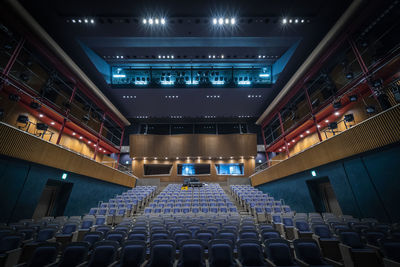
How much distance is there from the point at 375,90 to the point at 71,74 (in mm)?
16384

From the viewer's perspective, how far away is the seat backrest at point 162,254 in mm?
2873

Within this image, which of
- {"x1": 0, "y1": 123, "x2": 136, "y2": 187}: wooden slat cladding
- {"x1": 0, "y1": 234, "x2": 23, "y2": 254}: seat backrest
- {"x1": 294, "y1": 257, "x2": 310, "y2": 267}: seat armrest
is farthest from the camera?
{"x1": 0, "y1": 123, "x2": 136, "y2": 187}: wooden slat cladding

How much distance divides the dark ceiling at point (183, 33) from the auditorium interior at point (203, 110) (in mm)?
70

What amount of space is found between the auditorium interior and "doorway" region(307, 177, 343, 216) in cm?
5

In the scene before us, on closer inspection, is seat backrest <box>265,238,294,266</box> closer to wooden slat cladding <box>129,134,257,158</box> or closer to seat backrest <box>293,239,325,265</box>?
seat backrest <box>293,239,325,265</box>

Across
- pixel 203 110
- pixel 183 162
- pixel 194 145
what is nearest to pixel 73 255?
pixel 203 110

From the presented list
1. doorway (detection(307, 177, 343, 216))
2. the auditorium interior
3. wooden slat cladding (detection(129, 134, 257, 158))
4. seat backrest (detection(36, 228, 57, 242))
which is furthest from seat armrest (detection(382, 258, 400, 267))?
wooden slat cladding (detection(129, 134, 257, 158))

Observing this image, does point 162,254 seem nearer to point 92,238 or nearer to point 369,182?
point 92,238

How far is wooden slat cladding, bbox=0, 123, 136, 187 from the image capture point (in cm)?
550

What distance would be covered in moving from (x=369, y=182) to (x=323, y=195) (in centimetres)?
314

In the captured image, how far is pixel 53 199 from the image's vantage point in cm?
822

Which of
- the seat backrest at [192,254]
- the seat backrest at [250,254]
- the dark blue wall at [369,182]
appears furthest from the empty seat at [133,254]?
the dark blue wall at [369,182]

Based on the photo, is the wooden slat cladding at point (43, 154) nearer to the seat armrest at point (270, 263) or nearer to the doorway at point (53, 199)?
the doorway at point (53, 199)

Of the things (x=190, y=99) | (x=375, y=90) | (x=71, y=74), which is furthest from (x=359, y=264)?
(x=71, y=74)
